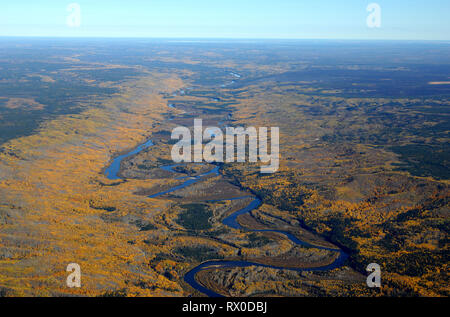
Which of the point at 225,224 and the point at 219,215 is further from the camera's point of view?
the point at 219,215

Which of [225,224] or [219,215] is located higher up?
[219,215]

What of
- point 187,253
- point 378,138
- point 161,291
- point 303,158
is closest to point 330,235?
point 187,253

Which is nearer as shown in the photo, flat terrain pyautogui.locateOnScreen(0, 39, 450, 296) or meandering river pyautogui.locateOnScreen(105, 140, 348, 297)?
flat terrain pyautogui.locateOnScreen(0, 39, 450, 296)

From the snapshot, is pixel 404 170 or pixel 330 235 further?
pixel 404 170

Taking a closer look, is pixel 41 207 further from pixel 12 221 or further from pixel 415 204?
pixel 415 204

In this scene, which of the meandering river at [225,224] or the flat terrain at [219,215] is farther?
the meandering river at [225,224]

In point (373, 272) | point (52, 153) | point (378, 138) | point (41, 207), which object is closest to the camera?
point (373, 272)
